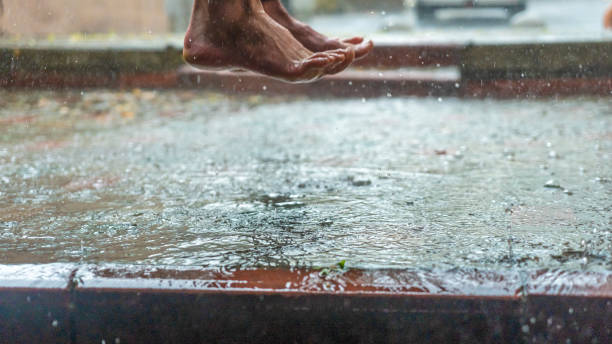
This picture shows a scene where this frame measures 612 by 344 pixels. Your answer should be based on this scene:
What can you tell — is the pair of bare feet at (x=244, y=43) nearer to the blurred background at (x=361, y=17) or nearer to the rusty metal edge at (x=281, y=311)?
the rusty metal edge at (x=281, y=311)

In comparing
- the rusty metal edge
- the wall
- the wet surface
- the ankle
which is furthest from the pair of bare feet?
the wall

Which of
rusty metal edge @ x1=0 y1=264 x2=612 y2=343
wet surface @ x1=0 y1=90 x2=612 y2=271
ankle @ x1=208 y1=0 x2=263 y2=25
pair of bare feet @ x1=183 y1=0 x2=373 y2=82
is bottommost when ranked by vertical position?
rusty metal edge @ x1=0 y1=264 x2=612 y2=343

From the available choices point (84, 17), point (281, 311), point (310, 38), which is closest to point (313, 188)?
point (310, 38)

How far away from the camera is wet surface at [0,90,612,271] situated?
7.79 ft

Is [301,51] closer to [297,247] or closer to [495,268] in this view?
[297,247]

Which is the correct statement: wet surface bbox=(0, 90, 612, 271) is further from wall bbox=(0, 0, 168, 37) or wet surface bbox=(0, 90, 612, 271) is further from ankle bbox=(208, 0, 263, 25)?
wall bbox=(0, 0, 168, 37)

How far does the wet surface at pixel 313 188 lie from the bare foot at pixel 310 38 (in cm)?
63

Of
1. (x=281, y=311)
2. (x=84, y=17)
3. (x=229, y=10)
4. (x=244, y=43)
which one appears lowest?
(x=281, y=311)

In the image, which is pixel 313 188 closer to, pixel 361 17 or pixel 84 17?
pixel 84 17

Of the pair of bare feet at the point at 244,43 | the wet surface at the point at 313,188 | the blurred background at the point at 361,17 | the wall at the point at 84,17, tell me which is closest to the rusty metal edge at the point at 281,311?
the wet surface at the point at 313,188

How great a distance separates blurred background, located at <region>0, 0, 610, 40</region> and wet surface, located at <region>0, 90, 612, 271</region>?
12.3 ft

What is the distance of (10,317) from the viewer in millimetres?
2117

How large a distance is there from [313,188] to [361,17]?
1842cm

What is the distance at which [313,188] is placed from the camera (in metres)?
3.31
